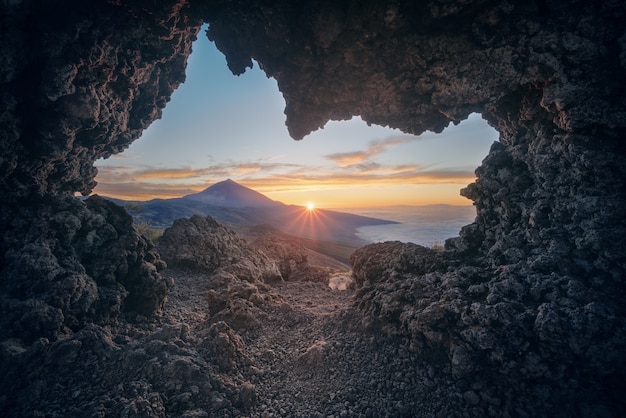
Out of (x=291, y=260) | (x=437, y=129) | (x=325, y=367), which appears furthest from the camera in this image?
(x=291, y=260)

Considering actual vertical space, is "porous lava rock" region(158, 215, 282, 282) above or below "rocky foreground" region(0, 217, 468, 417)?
above

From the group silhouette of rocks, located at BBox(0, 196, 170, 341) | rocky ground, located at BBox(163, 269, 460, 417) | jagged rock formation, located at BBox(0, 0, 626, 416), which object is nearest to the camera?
jagged rock formation, located at BBox(0, 0, 626, 416)

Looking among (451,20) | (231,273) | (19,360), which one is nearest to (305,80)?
(451,20)

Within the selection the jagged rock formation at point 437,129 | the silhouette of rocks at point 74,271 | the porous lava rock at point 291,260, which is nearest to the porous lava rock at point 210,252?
the porous lava rock at point 291,260

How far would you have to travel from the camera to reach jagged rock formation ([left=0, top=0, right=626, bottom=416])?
17.4ft

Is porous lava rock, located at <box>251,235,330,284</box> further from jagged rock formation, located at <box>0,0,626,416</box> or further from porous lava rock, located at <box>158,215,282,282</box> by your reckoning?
jagged rock formation, located at <box>0,0,626,416</box>

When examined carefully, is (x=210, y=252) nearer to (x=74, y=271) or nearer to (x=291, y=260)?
(x=291, y=260)

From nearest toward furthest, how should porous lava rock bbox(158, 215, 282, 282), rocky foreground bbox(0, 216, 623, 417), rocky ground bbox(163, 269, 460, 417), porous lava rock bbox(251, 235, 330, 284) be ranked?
rocky foreground bbox(0, 216, 623, 417) < rocky ground bbox(163, 269, 460, 417) < porous lava rock bbox(158, 215, 282, 282) < porous lava rock bbox(251, 235, 330, 284)

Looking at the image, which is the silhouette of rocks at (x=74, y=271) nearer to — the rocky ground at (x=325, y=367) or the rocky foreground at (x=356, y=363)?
the rocky foreground at (x=356, y=363)

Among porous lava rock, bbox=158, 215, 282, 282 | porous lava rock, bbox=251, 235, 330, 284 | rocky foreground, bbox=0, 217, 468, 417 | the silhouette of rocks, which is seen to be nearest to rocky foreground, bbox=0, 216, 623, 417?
rocky foreground, bbox=0, 217, 468, 417

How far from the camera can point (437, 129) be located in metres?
10.6

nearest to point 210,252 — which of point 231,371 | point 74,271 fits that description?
point 74,271

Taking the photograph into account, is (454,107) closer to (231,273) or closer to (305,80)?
(305,80)

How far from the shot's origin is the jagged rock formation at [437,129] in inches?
208
